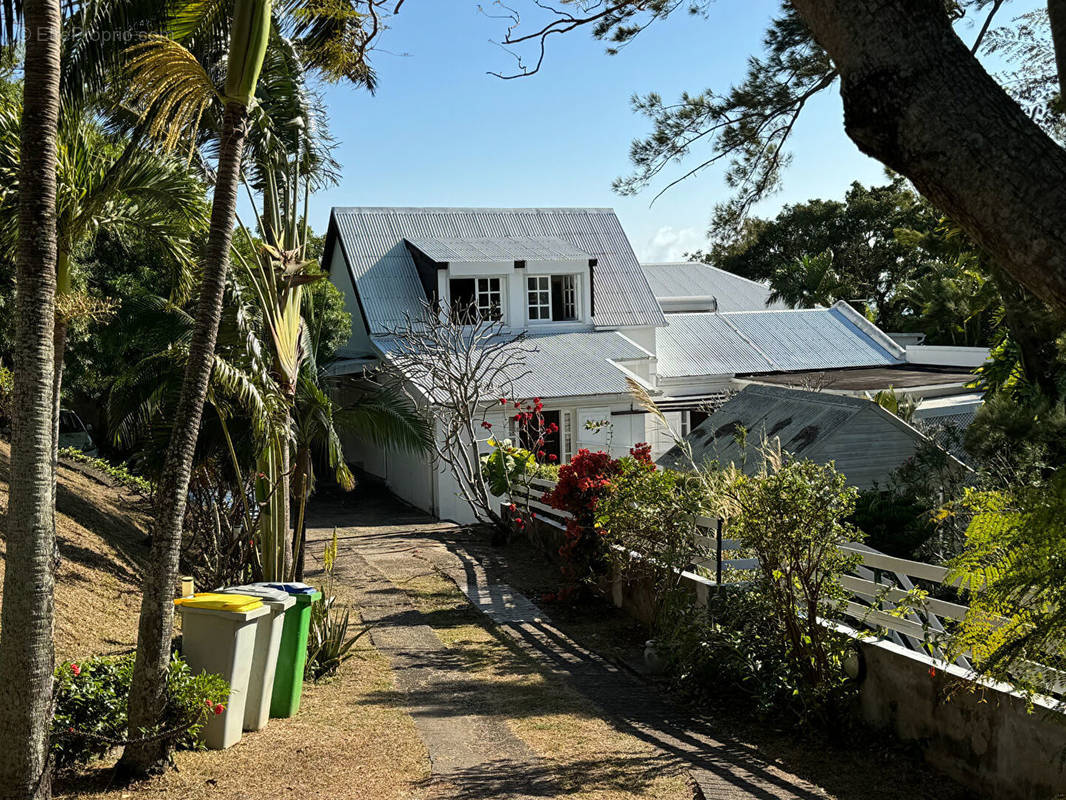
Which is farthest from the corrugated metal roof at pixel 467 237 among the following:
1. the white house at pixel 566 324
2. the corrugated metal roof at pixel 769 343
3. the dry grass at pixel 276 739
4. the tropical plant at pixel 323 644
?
the tropical plant at pixel 323 644

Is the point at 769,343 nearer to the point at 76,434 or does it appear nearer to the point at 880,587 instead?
the point at 76,434

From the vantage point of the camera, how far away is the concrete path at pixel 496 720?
6.41 metres

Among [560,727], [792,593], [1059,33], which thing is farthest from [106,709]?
[1059,33]

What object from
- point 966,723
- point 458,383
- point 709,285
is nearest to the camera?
point 966,723

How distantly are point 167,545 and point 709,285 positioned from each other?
122 feet

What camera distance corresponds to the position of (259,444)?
952 centimetres

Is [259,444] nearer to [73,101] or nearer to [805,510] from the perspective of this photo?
[73,101]

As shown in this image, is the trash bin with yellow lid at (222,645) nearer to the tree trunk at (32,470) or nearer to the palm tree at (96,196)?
the tree trunk at (32,470)

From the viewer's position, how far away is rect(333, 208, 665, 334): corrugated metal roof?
80.7 ft

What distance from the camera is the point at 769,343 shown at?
27.9 m

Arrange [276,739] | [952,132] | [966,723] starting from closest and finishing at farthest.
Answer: [952,132] < [966,723] < [276,739]

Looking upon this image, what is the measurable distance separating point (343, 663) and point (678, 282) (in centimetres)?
3291

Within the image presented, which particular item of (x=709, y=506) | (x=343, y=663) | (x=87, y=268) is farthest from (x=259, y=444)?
(x=87, y=268)

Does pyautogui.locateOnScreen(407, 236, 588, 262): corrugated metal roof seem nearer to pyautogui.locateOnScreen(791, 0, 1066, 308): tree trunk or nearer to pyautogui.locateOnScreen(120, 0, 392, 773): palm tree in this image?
pyautogui.locateOnScreen(120, 0, 392, 773): palm tree
